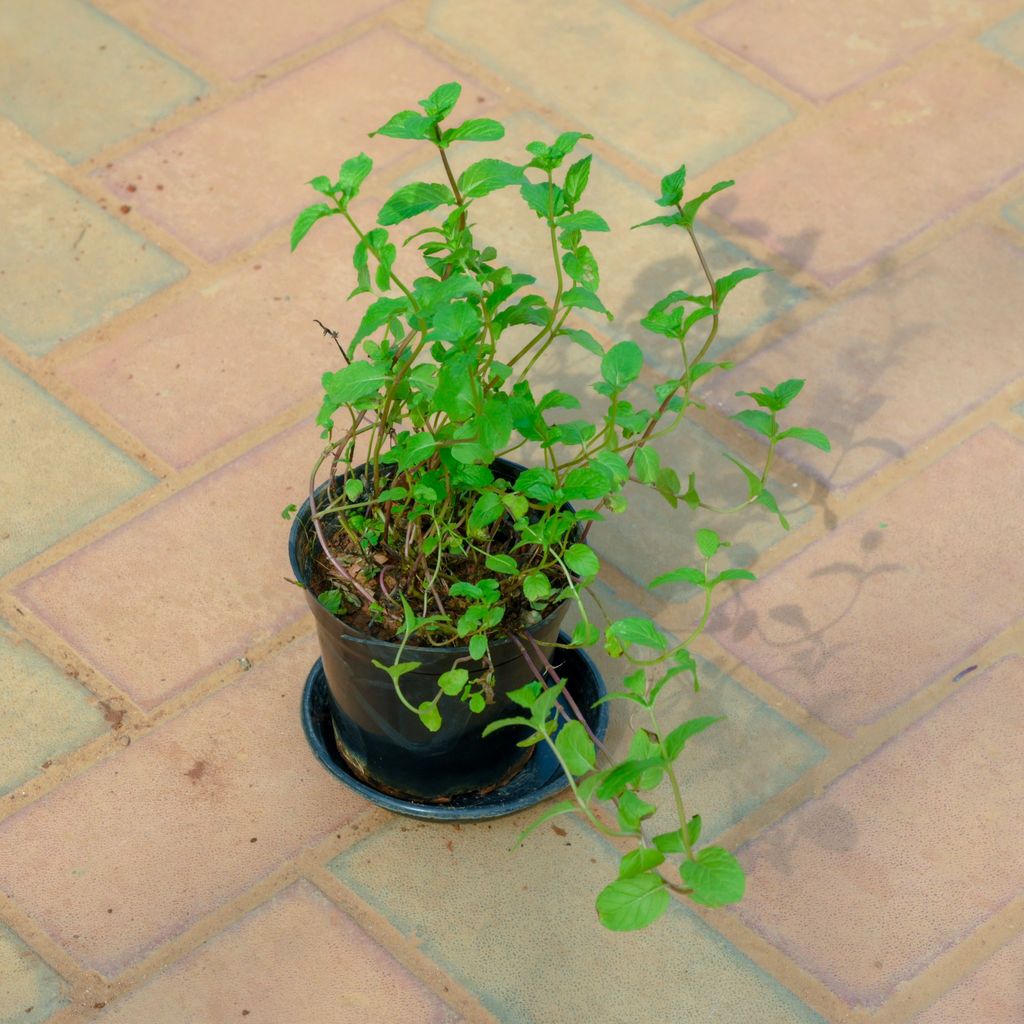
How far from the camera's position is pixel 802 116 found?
3150 mm

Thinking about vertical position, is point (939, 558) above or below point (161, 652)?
above

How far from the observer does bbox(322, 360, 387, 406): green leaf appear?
1.76 m

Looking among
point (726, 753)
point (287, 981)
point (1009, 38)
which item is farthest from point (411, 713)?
point (1009, 38)

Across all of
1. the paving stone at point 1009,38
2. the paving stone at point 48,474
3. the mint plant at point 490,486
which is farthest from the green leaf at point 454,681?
the paving stone at point 1009,38

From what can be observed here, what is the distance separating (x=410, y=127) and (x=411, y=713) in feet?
2.39

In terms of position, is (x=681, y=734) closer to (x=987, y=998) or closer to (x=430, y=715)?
(x=430, y=715)

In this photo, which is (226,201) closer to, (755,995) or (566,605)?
(566,605)

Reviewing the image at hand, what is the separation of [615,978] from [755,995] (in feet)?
0.57

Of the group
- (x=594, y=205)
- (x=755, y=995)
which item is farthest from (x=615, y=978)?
(x=594, y=205)

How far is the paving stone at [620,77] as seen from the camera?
3.10 metres

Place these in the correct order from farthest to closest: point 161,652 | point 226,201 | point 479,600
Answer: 1. point 226,201
2. point 161,652
3. point 479,600

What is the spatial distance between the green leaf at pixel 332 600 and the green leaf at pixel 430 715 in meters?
0.19

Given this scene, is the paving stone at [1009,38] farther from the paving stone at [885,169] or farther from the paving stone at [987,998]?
the paving stone at [987,998]

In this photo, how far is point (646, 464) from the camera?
1874 millimetres
